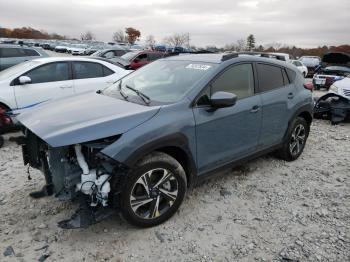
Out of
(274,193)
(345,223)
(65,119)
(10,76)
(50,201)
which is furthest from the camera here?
(10,76)

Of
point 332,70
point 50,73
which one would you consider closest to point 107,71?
point 50,73

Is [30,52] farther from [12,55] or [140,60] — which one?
[140,60]

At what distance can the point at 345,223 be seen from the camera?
3635mm

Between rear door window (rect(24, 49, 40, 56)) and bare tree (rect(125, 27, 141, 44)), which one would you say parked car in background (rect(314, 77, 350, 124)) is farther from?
bare tree (rect(125, 27, 141, 44))

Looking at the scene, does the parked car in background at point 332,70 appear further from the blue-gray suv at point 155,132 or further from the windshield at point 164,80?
the windshield at point 164,80

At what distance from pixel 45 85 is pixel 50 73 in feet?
1.08

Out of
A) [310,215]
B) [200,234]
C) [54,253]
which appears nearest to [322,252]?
[310,215]

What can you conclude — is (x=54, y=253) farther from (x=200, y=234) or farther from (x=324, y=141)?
(x=324, y=141)

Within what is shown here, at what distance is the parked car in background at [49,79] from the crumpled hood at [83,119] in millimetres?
2913

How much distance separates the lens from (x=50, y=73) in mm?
6930

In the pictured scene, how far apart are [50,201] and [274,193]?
277cm

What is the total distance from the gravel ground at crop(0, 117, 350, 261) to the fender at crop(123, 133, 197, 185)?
1.75 ft

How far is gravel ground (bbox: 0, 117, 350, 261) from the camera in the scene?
3.10 meters

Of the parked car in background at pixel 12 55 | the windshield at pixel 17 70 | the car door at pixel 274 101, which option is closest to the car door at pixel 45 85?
the windshield at pixel 17 70
